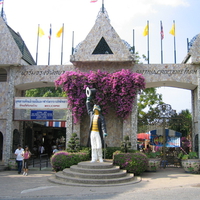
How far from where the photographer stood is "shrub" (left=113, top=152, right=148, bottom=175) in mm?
11641

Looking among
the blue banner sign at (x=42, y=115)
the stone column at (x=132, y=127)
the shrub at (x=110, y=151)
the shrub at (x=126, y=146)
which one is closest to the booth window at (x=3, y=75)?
the blue banner sign at (x=42, y=115)

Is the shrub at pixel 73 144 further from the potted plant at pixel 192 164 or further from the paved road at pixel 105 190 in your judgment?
the potted plant at pixel 192 164

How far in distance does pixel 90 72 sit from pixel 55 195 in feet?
24.3

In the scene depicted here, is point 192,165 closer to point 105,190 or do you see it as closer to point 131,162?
point 131,162

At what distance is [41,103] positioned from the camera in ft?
47.5

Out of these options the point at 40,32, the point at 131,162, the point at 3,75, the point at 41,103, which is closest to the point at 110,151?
the point at 131,162

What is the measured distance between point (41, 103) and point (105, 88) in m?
3.78

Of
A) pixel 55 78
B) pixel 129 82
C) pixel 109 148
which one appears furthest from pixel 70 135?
pixel 129 82

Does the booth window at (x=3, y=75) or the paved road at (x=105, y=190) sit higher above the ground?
the booth window at (x=3, y=75)

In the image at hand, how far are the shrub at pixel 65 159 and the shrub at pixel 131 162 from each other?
5.68 feet

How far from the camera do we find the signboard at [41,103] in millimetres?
14359

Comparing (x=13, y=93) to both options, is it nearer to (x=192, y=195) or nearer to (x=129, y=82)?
(x=129, y=82)

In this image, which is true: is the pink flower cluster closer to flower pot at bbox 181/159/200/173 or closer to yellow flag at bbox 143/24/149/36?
yellow flag at bbox 143/24/149/36

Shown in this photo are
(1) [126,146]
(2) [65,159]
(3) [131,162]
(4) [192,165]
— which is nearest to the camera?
(3) [131,162]
